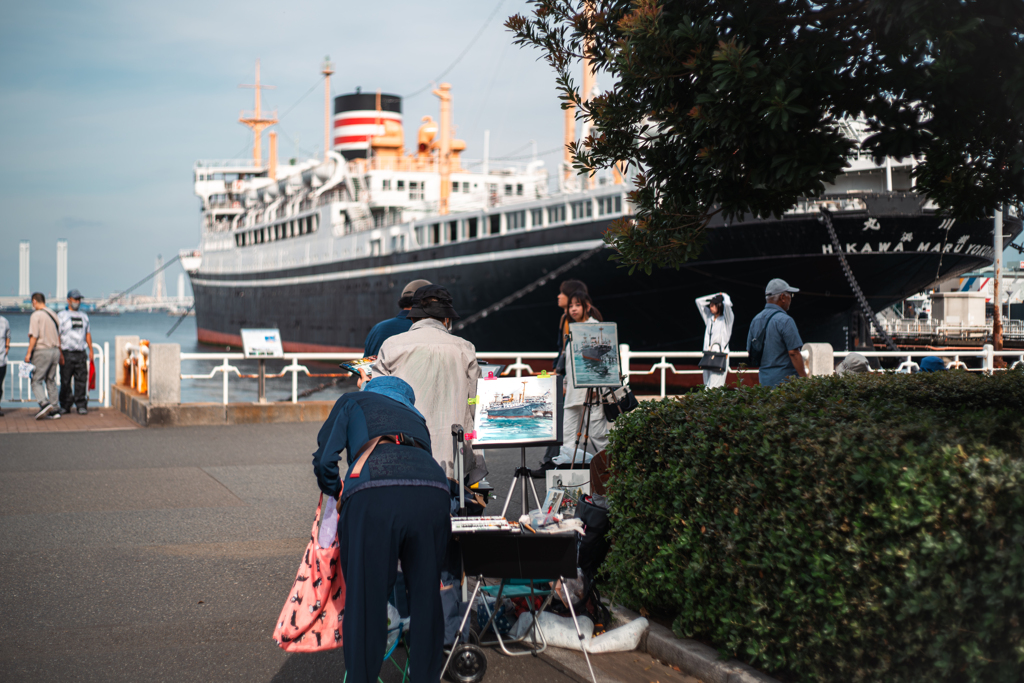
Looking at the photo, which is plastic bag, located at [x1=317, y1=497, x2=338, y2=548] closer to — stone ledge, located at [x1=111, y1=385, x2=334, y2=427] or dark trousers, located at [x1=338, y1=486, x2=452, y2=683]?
dark trousers, located at [x1=338, y1=486, x2=452, y2=683]

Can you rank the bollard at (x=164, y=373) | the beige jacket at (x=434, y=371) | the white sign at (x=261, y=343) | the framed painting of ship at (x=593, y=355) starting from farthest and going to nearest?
the white sign at (x=261, y=343)
the bollard at (x=164, y=373)
the framed painting of ship at (x=593, y=355)
the beige jacket at (x=434, y=371)

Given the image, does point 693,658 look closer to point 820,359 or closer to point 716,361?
point 716,361

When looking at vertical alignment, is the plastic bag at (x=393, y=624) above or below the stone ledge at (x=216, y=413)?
below

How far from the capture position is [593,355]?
6027 millimetres

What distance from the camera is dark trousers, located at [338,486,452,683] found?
11.0 feet

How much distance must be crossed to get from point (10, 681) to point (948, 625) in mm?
3886

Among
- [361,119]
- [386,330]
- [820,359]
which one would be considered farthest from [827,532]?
[361,119]

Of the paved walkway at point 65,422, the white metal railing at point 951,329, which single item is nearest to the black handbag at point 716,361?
the paved walkway at point 65,422

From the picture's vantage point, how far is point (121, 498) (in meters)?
7.97

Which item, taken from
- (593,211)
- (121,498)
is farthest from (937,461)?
(593,211)

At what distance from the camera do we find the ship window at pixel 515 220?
2989 centimetres

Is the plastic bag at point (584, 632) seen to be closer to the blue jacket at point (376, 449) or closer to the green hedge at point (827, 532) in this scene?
the green hedge at point (827, 532)

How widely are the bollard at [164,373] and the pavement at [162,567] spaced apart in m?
2.05

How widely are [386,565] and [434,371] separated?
5.82 feet
